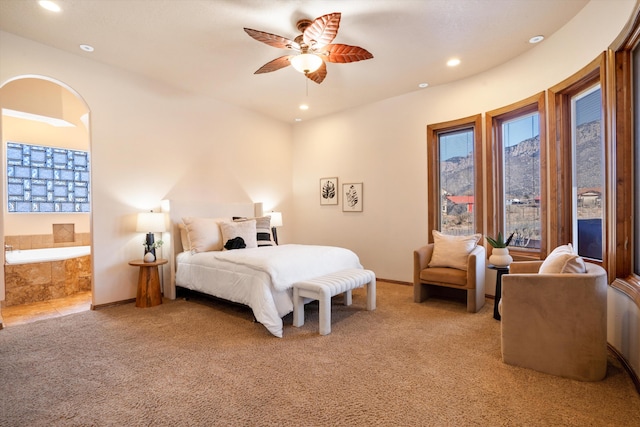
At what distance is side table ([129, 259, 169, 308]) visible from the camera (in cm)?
384

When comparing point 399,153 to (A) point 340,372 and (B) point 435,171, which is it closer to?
(B) point 435,171

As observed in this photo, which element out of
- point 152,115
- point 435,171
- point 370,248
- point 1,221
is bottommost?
point 370,248

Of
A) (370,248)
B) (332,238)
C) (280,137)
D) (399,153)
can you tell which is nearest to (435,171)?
(399,153)

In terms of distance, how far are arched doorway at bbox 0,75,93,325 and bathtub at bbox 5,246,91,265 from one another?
9 cm

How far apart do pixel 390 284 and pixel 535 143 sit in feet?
8.83

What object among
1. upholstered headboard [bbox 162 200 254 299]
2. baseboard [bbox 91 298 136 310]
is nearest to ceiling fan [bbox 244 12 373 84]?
upholstered headboard [bbox 162 200 254 299]

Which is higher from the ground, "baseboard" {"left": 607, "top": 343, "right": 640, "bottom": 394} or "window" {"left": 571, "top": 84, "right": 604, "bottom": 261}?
"window" {"left": 571, "top": 84, "right": 604, "bottom": 261}

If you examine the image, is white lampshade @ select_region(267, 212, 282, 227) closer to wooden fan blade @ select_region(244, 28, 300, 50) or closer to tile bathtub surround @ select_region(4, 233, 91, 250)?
wooden fan blade @ select_region(244, 28, 300, 50)

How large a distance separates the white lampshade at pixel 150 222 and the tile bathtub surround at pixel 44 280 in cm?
152

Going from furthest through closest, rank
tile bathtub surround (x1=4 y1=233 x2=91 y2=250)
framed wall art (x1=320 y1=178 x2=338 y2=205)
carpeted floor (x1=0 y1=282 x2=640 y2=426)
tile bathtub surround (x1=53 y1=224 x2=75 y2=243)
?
framed wall art (x1=320 y1=178 x2=338 y2=205) → tile bathtub surround (x1=53 y1=224 x2=75 y2=243) → tile bathtub surround (x1=4 y1=233 x2=91 y2=250) → carpeted floor (x1=0 y1=282 x2=640 y2=426)

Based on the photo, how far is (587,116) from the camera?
3.04 metres

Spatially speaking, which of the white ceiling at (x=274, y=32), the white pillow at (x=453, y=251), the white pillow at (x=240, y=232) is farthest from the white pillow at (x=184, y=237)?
the white pillow at (x=453, y=251)

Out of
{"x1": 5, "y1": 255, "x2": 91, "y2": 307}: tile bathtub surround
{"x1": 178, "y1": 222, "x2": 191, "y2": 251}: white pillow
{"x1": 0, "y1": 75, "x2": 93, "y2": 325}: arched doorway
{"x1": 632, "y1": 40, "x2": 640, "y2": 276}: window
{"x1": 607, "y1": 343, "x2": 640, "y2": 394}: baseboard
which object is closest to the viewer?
{"x1": 607, "y1": 343, "x2": 640, "y2": 394}: baseboard

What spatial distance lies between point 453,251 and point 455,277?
369mm
